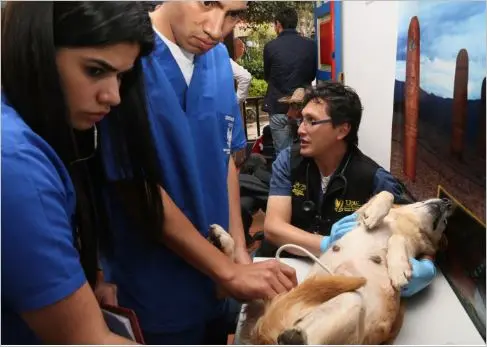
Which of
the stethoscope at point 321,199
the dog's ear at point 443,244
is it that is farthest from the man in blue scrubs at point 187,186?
the dog's ear at point 443,244

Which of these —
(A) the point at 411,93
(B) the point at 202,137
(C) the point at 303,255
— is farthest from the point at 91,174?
(A) the point at 411,93

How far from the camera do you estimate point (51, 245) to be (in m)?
0.43

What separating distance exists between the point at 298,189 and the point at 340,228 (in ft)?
0.72

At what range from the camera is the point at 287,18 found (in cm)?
71

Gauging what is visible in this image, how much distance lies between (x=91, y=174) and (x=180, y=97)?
0.72 ft

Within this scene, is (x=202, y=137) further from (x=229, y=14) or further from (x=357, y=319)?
(x=357, y=319)

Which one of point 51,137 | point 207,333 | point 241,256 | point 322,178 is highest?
point 51,137

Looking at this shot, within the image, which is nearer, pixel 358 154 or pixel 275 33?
pixel 275 33

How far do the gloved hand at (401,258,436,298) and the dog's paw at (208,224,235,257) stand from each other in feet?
1.08

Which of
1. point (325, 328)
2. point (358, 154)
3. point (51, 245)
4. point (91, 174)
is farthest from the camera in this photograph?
point (358, 154)

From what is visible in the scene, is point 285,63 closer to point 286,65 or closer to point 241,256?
point 286,65

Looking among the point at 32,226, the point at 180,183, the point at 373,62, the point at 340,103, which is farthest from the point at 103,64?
the point at 340,103

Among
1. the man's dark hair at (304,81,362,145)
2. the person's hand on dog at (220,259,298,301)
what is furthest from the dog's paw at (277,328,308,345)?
the man's dark hair at (304,81,362,145)

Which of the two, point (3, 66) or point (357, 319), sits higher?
point (3, 66)
